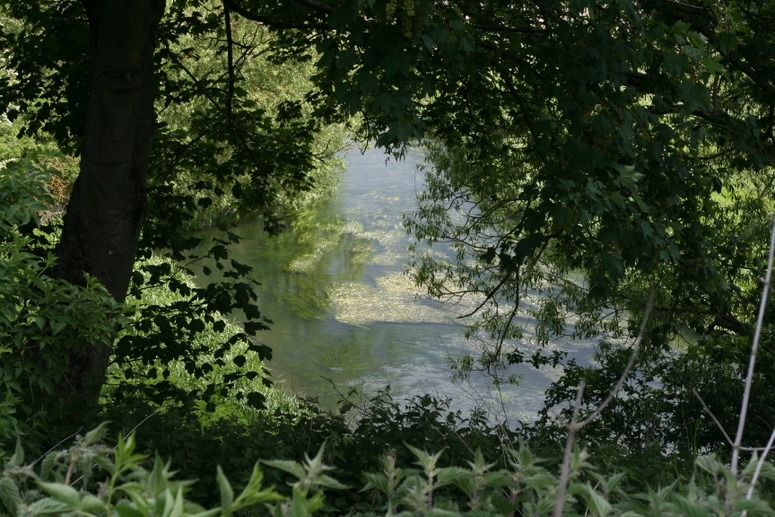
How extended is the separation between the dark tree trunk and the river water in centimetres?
380

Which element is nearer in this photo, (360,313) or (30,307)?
(30,307)

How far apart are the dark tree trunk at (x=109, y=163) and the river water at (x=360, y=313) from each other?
3802mm

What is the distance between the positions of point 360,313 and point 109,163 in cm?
986

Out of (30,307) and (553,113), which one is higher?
(553,113)

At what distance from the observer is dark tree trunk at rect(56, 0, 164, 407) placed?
5.51 metres

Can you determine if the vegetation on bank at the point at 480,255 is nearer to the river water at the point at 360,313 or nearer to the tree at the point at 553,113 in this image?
the tree at the point at 553,113

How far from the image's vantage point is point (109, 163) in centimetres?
564

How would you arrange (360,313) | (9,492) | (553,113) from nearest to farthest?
(9,492)
(553,113)
(360,313)

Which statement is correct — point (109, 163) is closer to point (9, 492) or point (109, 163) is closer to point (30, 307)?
point (30, 307)

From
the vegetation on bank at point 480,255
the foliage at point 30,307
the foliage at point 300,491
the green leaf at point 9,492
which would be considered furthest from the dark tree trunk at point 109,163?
the foliage at point 300,491

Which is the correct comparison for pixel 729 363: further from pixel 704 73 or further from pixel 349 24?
pixel 349 24

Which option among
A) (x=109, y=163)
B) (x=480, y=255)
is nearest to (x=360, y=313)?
(x=480, y=255)

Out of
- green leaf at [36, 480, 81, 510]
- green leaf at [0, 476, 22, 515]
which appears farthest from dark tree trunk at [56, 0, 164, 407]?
green leaf at [36, 480, 81, 510]

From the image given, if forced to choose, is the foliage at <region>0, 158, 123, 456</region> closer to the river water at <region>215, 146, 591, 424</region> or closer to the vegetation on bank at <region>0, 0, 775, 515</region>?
the vegetation on bank at <region>0, 0, 775, 515</region>
